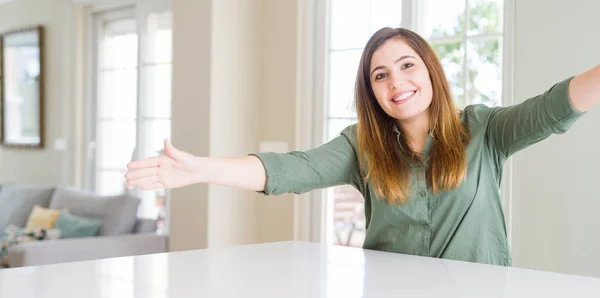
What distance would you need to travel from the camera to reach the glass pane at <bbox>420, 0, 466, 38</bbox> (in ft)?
11.7

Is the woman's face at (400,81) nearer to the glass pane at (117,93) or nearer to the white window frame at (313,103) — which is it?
the white window frame at (313,103)

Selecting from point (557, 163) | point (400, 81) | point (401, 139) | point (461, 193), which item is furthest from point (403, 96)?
point (557, 163)

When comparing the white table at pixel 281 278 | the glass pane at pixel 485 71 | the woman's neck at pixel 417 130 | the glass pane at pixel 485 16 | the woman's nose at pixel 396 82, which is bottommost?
the white table at pixel 281 278

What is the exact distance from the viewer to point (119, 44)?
582 centimetres

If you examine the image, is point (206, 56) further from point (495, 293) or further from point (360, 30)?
point (495, 293)

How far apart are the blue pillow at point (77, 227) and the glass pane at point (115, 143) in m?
1.11

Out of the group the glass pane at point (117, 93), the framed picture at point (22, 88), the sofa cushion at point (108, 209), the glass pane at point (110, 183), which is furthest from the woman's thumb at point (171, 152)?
the framed picture at point (22, 88)

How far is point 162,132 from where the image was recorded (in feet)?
17.4

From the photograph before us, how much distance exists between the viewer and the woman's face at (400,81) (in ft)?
6.33

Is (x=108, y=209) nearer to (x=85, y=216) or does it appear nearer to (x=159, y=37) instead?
(x=85, y=216)

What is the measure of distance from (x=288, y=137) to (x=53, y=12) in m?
3.18

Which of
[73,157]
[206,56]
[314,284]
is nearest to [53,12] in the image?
[73,157]

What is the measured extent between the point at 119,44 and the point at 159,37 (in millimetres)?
663

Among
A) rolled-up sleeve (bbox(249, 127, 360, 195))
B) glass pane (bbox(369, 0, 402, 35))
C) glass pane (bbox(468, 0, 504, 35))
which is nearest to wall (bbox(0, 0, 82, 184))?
glass pane (bbox(369, 0, 402, 35))
